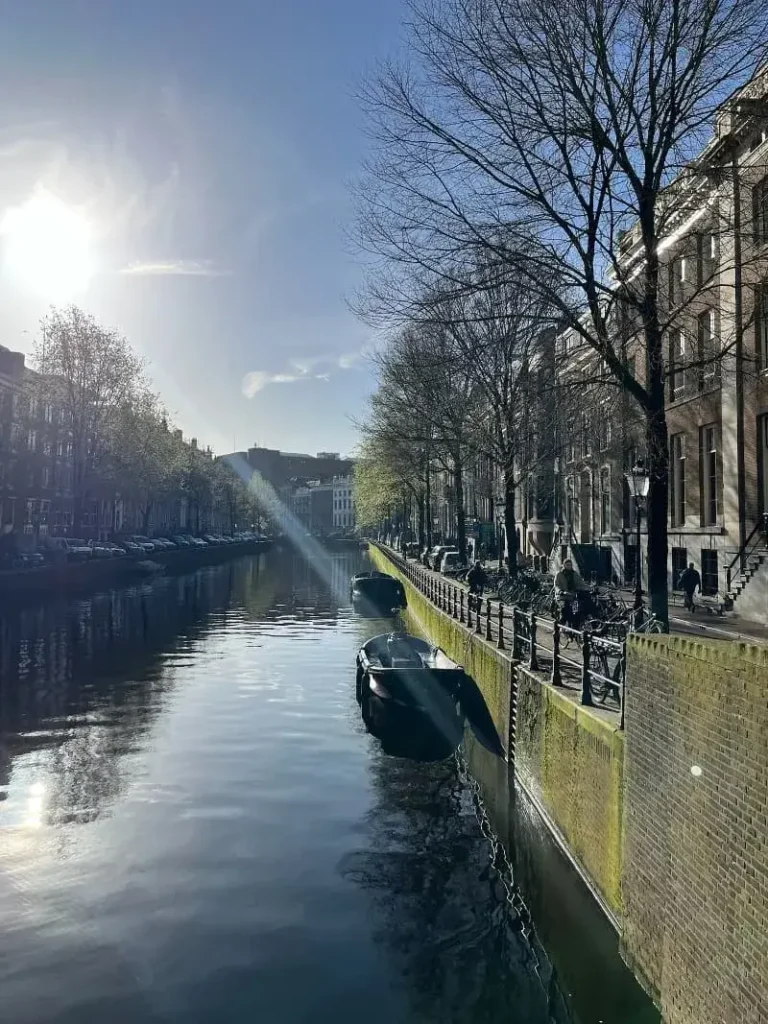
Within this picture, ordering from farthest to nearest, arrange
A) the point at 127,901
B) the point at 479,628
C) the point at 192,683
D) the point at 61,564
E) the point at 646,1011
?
the point at 61,564, the point at 192,683, the point at 479,628, the point at 127,901, the point at 646,1011

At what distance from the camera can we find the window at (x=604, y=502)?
117ft

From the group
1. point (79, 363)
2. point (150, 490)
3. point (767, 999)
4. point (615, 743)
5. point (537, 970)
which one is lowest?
point (537, 970)

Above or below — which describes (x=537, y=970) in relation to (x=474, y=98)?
below

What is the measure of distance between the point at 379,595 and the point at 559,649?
3112 cm

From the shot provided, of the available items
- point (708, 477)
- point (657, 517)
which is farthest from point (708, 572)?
point (657, 517)

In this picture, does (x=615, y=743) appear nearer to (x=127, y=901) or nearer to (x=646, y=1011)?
(x=646, y=1011)

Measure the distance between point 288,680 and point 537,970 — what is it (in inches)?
613

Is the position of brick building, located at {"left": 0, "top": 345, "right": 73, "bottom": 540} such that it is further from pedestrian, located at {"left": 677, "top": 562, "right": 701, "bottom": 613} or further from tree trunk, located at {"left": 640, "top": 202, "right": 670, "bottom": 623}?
tree trunk, located at {"left": 640, "top": 202, "right": 670, "bottom": 623}

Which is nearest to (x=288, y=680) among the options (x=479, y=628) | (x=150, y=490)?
(x=479, y=628)

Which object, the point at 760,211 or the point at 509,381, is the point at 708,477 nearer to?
the point at 509,381

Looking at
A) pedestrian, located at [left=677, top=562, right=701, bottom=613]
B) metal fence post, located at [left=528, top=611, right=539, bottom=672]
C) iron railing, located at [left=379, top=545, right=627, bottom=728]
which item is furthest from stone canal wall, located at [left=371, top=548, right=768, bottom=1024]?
pedestrian, located at [left=677, top=562, right=701, bottom=613]

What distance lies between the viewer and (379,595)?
142 ft

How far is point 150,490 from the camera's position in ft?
232

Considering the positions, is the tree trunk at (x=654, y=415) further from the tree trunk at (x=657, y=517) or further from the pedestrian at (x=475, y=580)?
the pedestrian at (x=475, y=580)
